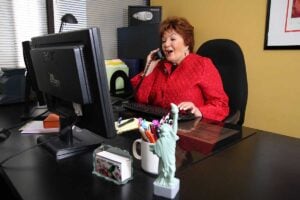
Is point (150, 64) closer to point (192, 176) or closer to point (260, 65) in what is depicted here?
point (260, 65)

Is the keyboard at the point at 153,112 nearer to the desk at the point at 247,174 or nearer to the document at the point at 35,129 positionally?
the desk at the point at 247,174

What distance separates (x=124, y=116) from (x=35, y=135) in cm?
43

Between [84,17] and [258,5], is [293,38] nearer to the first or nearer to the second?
[258,5]

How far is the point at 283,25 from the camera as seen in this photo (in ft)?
6.11

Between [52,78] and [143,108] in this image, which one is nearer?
[52,78]

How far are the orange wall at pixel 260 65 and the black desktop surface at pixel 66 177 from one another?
3.70ft

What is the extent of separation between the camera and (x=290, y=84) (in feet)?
6.15

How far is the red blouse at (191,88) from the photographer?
1632 millimetres

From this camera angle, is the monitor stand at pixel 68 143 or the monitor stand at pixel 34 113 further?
the monitor stand at pixel 34 113

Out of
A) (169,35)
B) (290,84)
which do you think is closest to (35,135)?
(169,35)

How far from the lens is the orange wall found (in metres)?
1.88

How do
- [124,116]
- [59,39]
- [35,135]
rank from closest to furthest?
[59,39] → [35,135] → [124,116]

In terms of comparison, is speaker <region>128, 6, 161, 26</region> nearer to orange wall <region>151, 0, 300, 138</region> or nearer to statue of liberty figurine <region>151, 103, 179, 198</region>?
orange wall <region>151, 0, 300, 138</region>

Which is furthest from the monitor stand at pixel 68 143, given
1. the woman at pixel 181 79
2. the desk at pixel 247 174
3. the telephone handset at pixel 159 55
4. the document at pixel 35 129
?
the telephone handset at pixel 159 55
